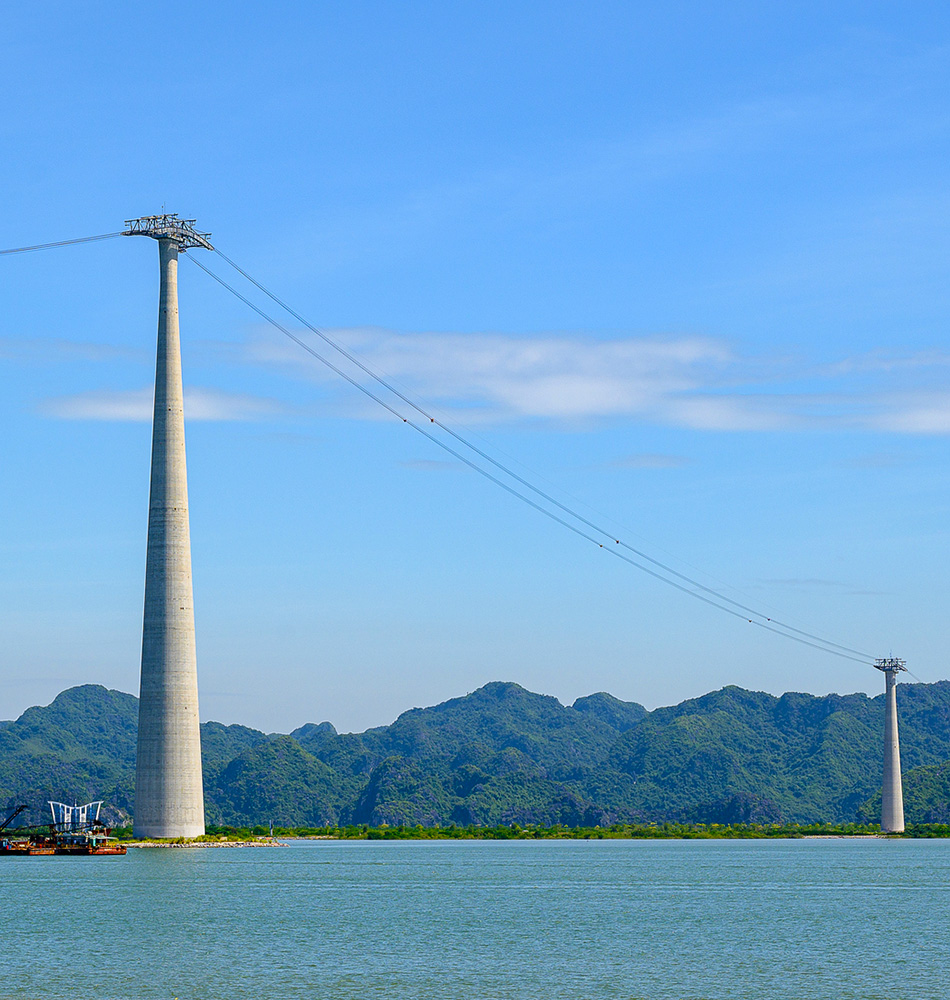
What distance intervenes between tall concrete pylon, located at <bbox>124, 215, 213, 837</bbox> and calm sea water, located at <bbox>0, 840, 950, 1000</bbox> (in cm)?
487

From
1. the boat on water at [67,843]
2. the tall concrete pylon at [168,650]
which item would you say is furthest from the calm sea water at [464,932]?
the boat on water at [67,843]

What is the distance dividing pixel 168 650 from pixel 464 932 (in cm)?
5151

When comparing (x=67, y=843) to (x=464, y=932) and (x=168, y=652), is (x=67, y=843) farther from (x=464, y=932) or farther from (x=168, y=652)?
(x=464, y=932)

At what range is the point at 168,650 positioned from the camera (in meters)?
114

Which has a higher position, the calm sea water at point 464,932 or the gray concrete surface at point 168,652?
the gray concrete surface at point 168,652

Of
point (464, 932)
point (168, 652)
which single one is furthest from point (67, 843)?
point (464, 932)

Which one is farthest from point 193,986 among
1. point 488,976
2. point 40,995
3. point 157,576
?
point 157,576

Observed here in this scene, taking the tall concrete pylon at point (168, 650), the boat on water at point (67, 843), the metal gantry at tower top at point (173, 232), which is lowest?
the boat on water at point (67, 843)

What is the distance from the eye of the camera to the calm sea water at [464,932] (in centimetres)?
5125

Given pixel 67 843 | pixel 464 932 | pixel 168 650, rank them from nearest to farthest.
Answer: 1. pixel 464 932
2. pixel 168 650
3. pixel 67 843

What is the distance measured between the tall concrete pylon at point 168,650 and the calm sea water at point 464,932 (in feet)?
16.0

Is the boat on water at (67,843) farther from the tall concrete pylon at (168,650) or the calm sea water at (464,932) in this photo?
the tall concrete pylon at (168,650)

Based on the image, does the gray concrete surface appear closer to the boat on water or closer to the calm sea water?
the calm sea water

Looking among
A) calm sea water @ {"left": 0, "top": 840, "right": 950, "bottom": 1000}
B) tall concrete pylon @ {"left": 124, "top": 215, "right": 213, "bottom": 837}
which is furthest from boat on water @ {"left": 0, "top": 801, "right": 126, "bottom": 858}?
tall concrete pylon @ {"left": 124, "top": 215, "right": 213, "bottom": 837}
